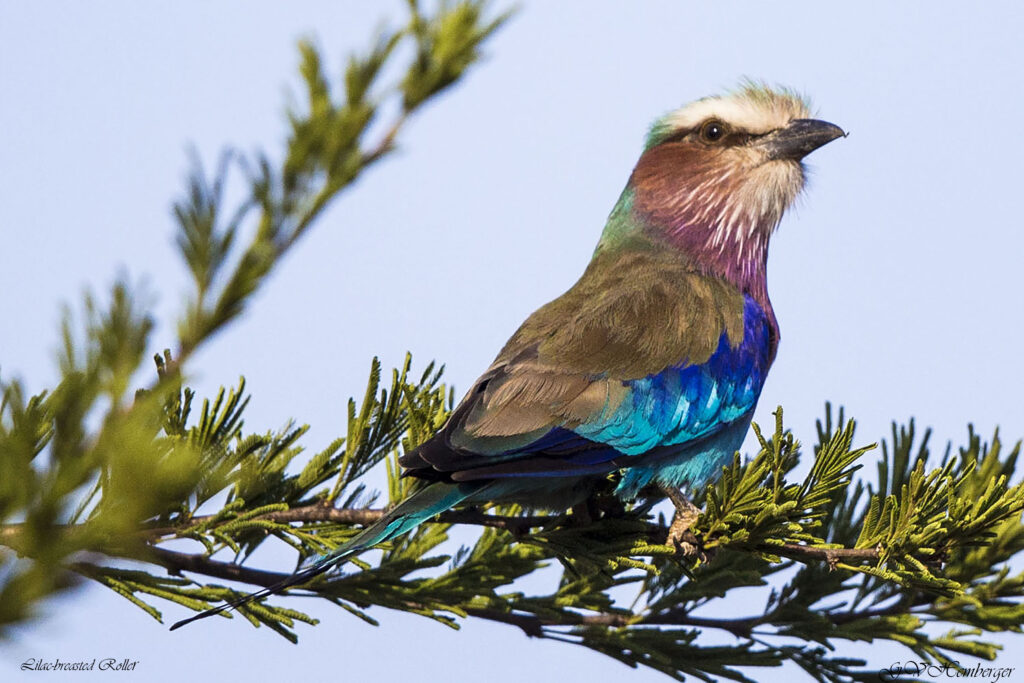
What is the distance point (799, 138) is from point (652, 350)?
1.51m

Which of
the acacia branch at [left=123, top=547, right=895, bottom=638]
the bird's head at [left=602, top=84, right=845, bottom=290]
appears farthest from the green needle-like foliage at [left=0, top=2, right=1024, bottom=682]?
the bird's head at [left=602, top=84, right=845, bottom=290]

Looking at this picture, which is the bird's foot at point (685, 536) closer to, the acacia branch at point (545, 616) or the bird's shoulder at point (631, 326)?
the acacia branch at point (545, 616)

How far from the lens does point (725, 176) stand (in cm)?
498

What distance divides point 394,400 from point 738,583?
3.47 feet

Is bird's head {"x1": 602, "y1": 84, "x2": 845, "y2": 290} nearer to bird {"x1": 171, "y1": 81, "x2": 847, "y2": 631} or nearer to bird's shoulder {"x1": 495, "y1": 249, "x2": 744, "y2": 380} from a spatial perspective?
bird {"x1": 171, "y1": 81, "x2": 847, "y2": 631}

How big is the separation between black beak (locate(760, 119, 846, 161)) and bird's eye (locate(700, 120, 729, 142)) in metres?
0.17

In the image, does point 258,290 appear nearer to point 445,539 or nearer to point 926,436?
point 445,539

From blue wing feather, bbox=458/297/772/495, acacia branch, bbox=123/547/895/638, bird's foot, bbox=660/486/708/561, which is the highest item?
blue wing feather, bbox=458/297/772/495

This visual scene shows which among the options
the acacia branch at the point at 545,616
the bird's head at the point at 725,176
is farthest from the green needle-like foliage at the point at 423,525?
the bird's head at the point at 725,176

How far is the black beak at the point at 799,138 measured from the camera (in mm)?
4812

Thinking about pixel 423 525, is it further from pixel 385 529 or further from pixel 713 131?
pixel 713 131

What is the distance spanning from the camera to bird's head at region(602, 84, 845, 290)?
190 inches

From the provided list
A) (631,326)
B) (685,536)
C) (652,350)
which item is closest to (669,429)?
(652,350)

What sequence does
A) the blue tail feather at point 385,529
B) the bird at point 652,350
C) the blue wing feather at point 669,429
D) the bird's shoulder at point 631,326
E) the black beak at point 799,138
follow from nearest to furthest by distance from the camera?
the blue tail feather at point 385,529, the bird at point 652,350, the blue wing feather at point 669,429, the bird's shoulder at point 631,326, the black beak at point 799,138
